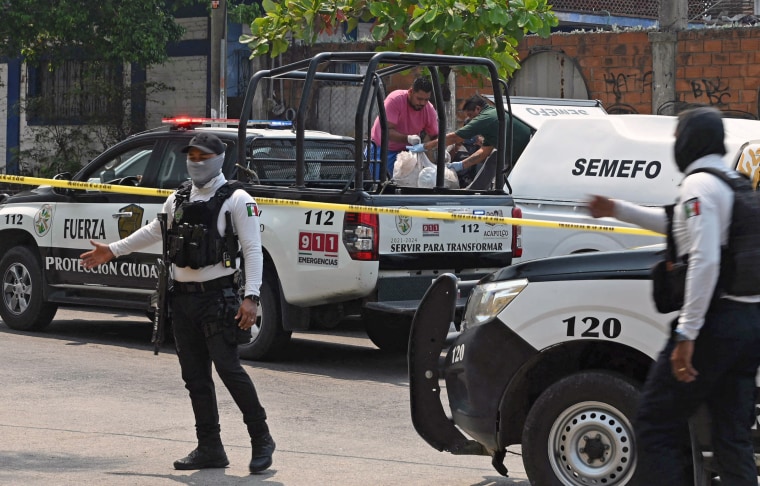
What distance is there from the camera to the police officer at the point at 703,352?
14.9 ft

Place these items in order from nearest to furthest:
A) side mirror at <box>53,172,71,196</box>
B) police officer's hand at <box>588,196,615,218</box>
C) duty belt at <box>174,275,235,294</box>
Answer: police officer's hand at <box>588,196,615,218</box>, duty belt at <box>174,275,235,294</box>, side mirror at <box>53,172,71,196</box>

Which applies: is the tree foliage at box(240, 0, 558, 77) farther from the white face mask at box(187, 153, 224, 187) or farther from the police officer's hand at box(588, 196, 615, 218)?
the police officer's hand at box(588, 196, 615, 218)

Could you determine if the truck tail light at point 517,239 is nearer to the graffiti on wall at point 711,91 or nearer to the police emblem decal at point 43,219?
the police emblem decal at point 43,219

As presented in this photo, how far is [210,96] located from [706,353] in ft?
61.9

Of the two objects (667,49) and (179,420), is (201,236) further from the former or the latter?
(667,49)

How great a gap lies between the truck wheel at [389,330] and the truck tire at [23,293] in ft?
9.85

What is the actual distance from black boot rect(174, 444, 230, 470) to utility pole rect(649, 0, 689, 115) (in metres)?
11.7

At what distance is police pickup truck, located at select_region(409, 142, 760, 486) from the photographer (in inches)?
210

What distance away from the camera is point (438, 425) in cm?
597

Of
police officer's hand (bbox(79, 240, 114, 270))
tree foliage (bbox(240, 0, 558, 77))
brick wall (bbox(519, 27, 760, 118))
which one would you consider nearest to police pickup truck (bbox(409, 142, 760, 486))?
police officer's hand (bbox(79, 240, 114, 270))

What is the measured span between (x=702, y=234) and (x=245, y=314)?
2662mm

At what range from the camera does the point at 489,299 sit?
5.71 m

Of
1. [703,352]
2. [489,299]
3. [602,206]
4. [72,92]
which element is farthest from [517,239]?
[72,92]

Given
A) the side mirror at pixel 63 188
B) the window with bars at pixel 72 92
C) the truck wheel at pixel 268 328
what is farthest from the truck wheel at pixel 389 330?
the window with bars at pixel 72 92
